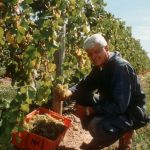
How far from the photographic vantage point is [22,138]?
4.48m

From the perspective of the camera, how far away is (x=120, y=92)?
172 inches

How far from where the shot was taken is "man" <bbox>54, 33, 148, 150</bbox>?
442 cm

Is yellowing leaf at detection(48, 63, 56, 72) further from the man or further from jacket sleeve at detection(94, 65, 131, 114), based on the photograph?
jacket sleeve at detection(94, 65, 131, 114)

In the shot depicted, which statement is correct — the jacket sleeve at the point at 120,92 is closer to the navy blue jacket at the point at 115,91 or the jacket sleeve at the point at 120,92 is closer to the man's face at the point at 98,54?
the navy blue jacket at the point at 115,91

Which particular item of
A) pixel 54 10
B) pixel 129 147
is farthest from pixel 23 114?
pixel 129 147

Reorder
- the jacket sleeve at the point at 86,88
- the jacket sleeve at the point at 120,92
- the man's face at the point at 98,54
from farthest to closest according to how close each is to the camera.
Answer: the jacket sleeve at the point at 86,88 → the man's face at the point at 98,54 → the jacket sleeve at the point at 120,92

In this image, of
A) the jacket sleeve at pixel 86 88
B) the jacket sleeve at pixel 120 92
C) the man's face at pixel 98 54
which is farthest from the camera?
the jacket sleeve at pixel 86 88

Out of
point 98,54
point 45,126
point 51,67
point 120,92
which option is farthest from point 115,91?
point 45,126

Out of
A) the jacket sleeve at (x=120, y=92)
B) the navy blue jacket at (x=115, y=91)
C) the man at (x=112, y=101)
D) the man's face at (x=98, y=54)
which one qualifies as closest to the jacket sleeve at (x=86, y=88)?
the navy blue jacket at (x=115, y=91)

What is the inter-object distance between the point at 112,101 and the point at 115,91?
20 centimetres

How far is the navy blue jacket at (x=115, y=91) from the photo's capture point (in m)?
4.41

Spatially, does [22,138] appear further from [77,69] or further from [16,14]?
[77,69]

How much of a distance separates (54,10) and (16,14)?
0.61 meters

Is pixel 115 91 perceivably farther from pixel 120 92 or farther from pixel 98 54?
pixel 98 54
